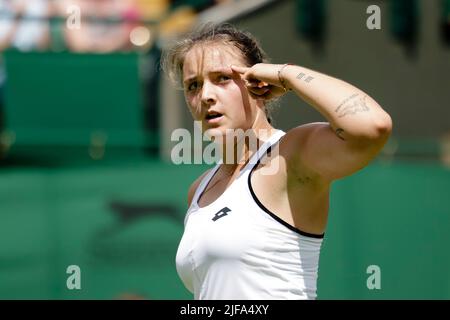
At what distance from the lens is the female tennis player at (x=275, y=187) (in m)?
2.65

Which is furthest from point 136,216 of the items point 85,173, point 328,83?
point 328,83

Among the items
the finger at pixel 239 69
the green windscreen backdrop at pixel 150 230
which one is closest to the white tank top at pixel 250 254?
the finger at pixel 239 69

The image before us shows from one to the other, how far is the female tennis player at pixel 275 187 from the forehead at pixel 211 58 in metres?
0.03

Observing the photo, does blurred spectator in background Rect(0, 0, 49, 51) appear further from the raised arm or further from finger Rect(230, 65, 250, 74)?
the raised arm

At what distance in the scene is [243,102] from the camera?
3100 millimetres

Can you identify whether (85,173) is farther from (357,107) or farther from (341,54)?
(357,107)

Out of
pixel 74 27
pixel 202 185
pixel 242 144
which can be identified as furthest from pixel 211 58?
pixel 74 27

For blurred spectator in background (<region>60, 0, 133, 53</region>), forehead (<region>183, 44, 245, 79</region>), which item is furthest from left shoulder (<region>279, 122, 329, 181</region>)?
blurred spectator in background (<region>60, 0, 133, 53</region>)

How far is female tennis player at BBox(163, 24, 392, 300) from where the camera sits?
2.65 meters

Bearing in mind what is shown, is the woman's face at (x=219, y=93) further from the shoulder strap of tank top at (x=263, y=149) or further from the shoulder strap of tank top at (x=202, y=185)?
the shoulder strap of tank top at (x=202, y=185)

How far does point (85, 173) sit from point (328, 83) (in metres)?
4.05

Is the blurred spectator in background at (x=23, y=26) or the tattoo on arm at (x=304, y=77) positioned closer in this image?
the tattoo on arm at (x=304, y=77)

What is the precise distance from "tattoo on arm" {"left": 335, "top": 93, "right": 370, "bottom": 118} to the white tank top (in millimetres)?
414

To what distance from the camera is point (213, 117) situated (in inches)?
123
